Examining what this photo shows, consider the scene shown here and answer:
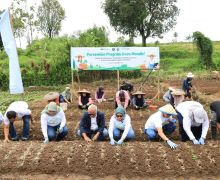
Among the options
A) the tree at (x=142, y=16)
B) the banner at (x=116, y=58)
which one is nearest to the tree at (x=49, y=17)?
the tree at (x=142, y=16)

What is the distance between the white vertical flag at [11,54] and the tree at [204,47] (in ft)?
69.2

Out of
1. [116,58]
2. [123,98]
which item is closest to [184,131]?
[123,98]

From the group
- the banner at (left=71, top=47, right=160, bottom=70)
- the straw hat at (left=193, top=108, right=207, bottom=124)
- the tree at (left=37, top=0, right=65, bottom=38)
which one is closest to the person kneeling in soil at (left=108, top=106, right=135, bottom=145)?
the straw hat at (left=193, top=108, right=207, bottom=124)

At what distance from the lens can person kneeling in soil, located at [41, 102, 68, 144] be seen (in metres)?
8.28

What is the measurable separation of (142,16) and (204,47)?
966 centimetres

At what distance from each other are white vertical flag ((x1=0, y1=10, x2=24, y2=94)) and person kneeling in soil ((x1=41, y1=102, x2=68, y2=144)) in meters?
3.27

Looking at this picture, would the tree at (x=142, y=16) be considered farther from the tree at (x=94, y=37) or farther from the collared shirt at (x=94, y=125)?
the collared shirt at (x=94, y=125)

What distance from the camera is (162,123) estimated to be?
8.32 meters

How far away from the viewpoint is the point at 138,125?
10.5 metres

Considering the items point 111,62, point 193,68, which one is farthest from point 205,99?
point 193,68

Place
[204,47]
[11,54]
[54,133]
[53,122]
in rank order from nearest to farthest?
1. [53,122]
2. [54,133]
3. [11,54]
4. [204,47]

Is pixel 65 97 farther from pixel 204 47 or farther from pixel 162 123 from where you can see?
pixel 204 47

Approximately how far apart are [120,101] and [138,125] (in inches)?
92.3

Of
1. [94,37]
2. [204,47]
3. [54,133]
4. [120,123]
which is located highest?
[94,37]
